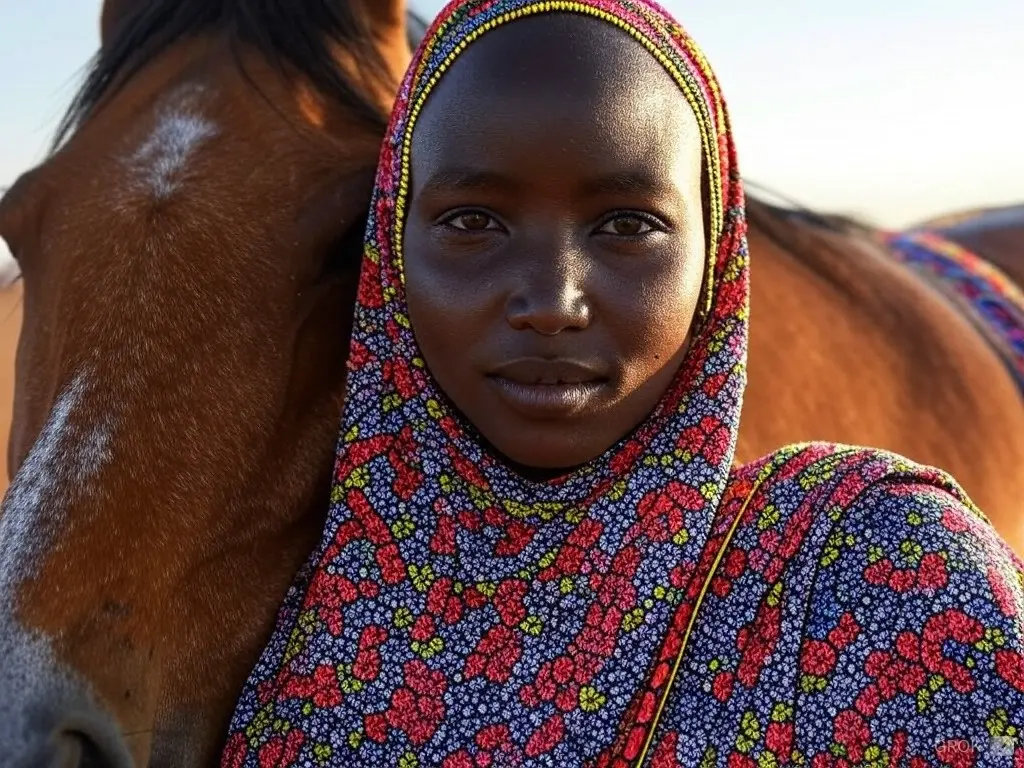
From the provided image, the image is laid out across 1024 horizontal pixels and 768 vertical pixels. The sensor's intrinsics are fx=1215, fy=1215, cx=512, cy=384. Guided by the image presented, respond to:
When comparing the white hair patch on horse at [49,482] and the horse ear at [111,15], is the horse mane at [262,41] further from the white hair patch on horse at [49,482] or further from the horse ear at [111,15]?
the white hair patch on horse at [49,482]

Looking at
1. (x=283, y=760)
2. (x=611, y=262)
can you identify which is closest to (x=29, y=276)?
(x=283, y=760)

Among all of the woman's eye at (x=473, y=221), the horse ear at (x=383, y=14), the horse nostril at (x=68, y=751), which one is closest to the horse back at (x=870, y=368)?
the horse ear at (x=383, y=14)

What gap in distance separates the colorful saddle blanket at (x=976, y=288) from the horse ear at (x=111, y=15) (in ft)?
7.86

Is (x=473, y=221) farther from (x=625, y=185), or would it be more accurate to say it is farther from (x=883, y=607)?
(x=883, y=607)

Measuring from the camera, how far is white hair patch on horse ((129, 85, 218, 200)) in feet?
5.94

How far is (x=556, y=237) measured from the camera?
140 cm

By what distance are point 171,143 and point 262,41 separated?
0.33 meters

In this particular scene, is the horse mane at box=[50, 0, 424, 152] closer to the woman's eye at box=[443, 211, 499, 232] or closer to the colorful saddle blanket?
the woman's eye at box=[443, 211, 499, 232]

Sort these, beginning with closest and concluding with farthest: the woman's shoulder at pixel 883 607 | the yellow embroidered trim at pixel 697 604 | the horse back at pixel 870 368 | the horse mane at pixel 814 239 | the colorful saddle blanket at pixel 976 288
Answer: the woman's shoulder at pixel 883 607 → the yellow embroidered trim at pixel 697 604 → the horse back at pixel 870 368 → the horse mane at pixel 814 239 → the colorful saddle blanket at pixel 976 288

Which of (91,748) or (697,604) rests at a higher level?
(697,604)

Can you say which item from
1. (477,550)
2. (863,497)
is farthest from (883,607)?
(477,550)

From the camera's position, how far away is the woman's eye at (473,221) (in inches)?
57.4

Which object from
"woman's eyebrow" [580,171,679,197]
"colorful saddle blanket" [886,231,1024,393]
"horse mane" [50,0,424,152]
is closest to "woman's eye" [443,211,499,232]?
"woman's eyebrow" [580,171,679,197]

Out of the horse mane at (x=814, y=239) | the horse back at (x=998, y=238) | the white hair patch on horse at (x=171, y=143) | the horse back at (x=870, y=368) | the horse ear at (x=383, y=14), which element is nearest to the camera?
the white hair patch on horse at (x=171, y=143)
